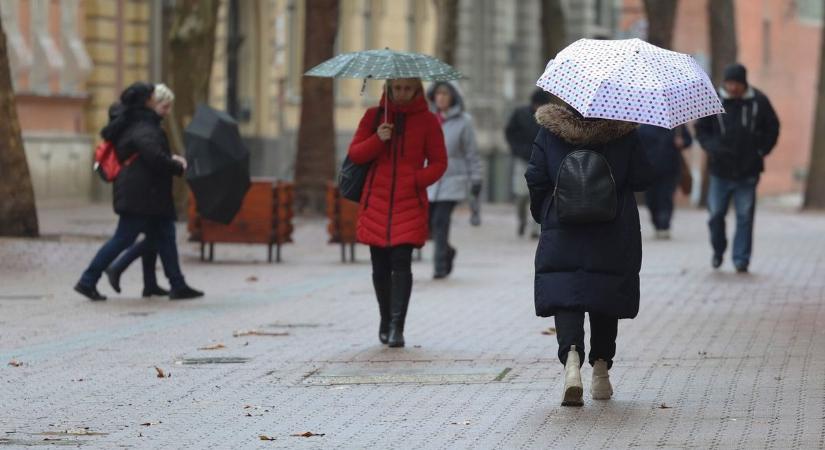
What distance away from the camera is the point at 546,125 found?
915 cm

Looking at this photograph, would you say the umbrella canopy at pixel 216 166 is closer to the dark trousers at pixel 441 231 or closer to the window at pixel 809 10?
the dark trousers at pixel 441 231

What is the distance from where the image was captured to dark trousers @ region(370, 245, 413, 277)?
11789 millimetres

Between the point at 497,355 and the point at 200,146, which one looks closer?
the point at 497,355

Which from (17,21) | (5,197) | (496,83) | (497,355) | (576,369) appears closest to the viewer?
(576,369)

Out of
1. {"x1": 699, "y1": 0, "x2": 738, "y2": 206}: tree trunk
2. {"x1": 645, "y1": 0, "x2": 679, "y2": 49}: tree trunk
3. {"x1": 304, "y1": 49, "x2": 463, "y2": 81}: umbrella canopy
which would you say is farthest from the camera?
{"x1": 699, "y1": 0, "x2": 738, "y2": 206}: tree trunk

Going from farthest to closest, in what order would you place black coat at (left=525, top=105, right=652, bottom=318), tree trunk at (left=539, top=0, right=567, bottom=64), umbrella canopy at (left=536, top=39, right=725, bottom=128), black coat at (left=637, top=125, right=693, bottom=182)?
1. tree trunk at (left=539, top=0, right=567, bottom=64)
2. black coat at (left=637, top=125, right=693, bottom=182)
3. black coat at (left=525, top=105, right=652, bottom=318)
4. umbrella canopy at (left=536, top=39, right=725, bottom=128)

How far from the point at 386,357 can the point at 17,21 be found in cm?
2015

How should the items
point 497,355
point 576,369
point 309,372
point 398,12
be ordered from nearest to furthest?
1. point 576,369
2. point 309,372
3. point 497,355
4. point 398,12

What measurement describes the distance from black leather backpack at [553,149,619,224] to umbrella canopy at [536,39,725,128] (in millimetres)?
316

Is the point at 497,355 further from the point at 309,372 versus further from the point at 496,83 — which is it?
the point at 496,83

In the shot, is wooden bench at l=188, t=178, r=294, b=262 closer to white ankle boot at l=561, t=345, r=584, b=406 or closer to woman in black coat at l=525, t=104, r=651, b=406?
woman in black coat at l=525, t=104, r=651, b=406

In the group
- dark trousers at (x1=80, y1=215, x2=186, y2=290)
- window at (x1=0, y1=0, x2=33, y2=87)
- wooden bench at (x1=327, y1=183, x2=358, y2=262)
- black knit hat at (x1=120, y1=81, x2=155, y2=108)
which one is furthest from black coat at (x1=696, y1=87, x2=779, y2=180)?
window at (x1=0, y1=0, x2=33, y2=87)

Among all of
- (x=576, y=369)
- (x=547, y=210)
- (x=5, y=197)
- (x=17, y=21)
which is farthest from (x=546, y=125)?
(x=17, y=21)

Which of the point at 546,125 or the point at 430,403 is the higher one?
the point at 546,125
